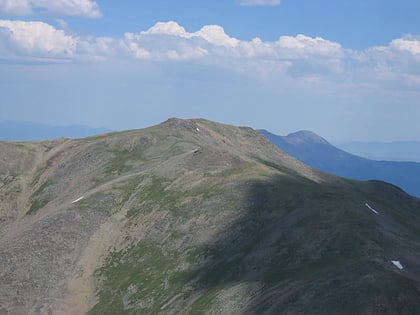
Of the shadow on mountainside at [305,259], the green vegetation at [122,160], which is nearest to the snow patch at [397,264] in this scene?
the shadow on mountainside at [305,259]

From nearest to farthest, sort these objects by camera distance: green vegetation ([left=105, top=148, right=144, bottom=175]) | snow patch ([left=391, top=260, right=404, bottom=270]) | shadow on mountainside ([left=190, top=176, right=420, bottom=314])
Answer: shadow on mountainside ([left=190, top=176, right=420, bottom=314]) < snow patch ([left=391, top=260, right=404, bottom=270]) < green vegetation ([left=105, top=148, right=144, bottom=175])

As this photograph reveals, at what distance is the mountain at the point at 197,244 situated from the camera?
7212cm

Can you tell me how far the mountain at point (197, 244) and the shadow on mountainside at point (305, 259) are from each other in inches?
8.4

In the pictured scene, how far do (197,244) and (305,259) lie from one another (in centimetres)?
2783

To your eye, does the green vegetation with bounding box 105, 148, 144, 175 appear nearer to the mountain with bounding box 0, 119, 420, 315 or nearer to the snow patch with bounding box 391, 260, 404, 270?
the mountain with bounding box 0, 119, 420, 315

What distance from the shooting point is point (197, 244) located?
108688 millimetres

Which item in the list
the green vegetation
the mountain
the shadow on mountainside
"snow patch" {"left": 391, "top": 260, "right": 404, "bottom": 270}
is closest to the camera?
the shadow on mountainside

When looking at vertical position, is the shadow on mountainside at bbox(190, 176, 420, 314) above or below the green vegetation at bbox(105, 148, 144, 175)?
above

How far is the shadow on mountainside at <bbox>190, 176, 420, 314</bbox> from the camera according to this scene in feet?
208

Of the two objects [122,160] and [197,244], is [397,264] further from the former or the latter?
[122,160]

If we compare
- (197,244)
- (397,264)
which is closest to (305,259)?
(397,264)

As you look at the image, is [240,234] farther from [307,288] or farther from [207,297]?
[307,288]

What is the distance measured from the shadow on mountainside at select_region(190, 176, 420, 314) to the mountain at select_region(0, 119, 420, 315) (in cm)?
21

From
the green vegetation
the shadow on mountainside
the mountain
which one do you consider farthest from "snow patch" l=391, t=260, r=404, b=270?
the green vegetation
